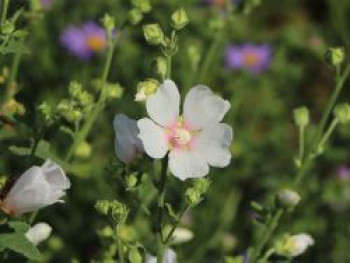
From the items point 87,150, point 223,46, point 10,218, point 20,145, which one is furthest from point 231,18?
point 223,46

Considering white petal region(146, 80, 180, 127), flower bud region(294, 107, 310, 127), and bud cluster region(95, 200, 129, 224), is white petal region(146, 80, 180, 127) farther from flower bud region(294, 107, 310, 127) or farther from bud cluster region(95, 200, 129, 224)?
flower bud region(294, 107, 310, 127)

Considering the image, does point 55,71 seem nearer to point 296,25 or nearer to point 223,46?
point 223,46

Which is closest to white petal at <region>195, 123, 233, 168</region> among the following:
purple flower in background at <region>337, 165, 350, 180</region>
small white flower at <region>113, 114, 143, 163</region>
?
small white flower at <region>113, 114, 143, 163</region>

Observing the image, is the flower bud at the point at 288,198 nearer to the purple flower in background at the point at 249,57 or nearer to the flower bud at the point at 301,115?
the flower bud at the point at 301,115

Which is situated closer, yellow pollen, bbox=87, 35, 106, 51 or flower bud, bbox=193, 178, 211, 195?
flower bud, bbox=193, 178, 211, 195

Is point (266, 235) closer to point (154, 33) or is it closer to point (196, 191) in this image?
point (196, 191)

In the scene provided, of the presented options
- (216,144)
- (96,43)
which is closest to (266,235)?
(216,144)
